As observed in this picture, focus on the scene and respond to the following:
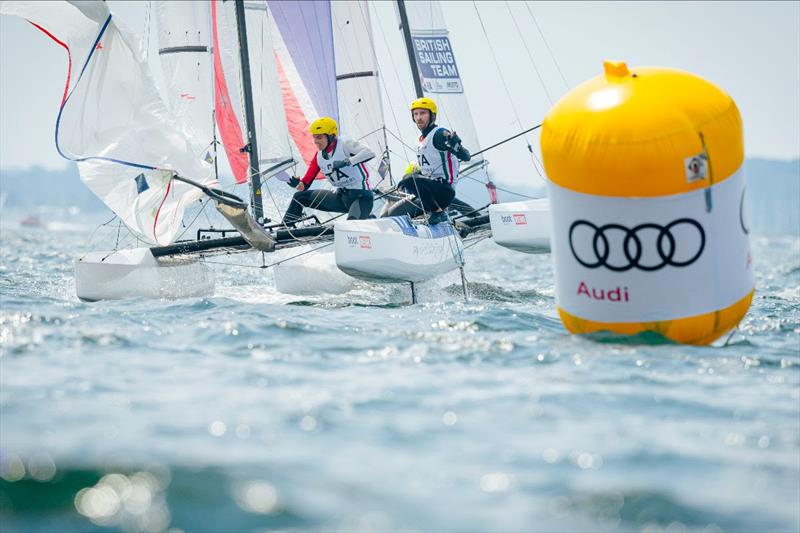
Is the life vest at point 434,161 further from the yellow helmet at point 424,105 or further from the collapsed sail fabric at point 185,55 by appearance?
the collapsed sail fabric at point 185,55

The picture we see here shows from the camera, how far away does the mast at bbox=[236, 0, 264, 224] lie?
8906mm

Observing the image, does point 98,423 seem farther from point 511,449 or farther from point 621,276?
point 621,276

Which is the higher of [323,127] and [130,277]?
[323,127]

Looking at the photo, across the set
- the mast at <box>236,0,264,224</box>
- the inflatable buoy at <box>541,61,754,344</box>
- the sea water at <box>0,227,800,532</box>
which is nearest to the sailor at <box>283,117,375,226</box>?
the mast at <box>236,0,264,224</box>

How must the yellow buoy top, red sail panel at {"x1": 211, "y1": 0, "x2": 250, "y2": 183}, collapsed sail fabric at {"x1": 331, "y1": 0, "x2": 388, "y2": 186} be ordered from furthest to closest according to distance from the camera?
collapsed sail fabric at {"x1": 331, "y1": 0, "x2": 388, "y2": 186} < red sail panel at {"x1": 211, "y1": 0, "x2": 250, "y2": 183} < the yellow buoy top

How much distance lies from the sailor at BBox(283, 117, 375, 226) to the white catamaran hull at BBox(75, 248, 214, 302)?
3.34 feet

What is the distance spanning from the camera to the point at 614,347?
4.21 m

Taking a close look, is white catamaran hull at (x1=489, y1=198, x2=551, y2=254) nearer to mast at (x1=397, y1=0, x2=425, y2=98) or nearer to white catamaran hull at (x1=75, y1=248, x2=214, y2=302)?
white catamaran hull at (x1=75, y1=248, x2=214, y2=302)

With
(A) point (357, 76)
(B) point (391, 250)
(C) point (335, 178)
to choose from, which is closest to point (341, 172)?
(C) point (335, 178)

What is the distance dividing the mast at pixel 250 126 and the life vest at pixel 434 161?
61.6 inches

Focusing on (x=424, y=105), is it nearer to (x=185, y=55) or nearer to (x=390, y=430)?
(x=185, y=55)

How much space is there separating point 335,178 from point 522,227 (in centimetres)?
171

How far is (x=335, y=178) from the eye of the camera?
837 centimetres

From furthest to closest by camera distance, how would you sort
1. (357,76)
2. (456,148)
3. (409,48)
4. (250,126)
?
(357,76) < (409,48) < (250,126) < (456,148)
